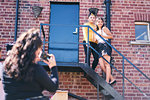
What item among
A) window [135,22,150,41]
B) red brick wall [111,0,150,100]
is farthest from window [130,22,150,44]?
red brick wall [111,0,150,100]

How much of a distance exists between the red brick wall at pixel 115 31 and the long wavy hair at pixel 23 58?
399cm

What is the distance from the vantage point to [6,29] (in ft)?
19.2

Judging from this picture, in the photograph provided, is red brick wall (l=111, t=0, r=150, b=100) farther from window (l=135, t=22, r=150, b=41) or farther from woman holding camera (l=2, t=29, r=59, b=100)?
woman holding camera (l=2, t=29, r=59, b=100)

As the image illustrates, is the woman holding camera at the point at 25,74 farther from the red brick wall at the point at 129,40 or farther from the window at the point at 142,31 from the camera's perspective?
the window at the point at 142,31

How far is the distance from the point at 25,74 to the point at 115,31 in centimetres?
467

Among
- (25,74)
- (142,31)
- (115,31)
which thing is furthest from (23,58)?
(142,31)

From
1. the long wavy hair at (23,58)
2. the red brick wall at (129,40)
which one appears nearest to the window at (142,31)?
the red brick wall at (129,40)

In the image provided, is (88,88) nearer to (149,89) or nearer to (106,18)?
(149,89)

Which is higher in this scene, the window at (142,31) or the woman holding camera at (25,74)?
the window at (142,31)

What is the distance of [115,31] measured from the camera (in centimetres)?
595

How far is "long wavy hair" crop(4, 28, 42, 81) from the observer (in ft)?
5.31

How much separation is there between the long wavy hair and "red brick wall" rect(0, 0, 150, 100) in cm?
399

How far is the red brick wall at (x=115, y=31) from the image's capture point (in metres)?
5.61

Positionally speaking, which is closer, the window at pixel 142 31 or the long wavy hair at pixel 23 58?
the long wavy hair at pixel 23 58
